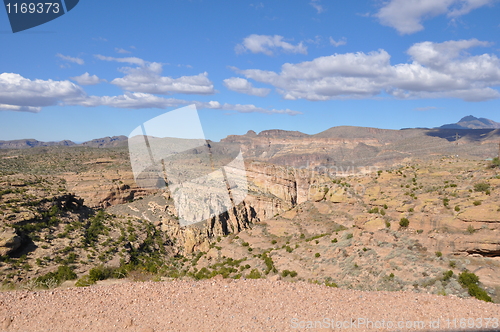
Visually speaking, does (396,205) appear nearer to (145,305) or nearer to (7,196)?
(145,305)

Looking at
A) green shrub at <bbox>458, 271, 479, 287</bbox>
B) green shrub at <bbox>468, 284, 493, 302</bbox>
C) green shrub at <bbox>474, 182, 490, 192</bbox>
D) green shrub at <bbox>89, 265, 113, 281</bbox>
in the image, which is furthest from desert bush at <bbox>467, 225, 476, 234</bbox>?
green shrub at <bbox>89, 265, 113, 281</bbox>

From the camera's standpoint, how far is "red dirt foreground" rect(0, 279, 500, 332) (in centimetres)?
761

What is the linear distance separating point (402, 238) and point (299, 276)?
660cm

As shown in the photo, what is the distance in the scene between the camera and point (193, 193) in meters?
46.8

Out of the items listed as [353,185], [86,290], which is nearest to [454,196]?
[353,185]

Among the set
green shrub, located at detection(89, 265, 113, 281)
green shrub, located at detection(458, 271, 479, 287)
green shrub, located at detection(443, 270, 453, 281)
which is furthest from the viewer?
green shrub, located at detection(443, 270, 453, 281)

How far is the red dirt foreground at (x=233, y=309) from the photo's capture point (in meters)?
7.61

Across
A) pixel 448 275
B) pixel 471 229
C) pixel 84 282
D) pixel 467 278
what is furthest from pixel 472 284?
pixel 84 282

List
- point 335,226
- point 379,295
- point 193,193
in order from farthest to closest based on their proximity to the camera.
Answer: point 193,193 < point 335,226 < point 379,295

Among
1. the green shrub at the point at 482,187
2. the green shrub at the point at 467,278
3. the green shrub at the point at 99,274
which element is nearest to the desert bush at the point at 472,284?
the green shrub at the point at 467,278

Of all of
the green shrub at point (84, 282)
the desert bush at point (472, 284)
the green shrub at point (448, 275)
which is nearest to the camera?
the desert bush at point (472, 284)

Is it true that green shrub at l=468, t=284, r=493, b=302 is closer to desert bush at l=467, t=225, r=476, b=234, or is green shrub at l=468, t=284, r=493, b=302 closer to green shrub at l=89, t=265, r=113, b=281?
desert bush at l=467, t=225, r=476, b=234

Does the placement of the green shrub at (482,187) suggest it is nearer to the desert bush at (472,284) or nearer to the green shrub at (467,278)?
the desert bush at (472,284)

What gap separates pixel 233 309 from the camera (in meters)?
8.45
